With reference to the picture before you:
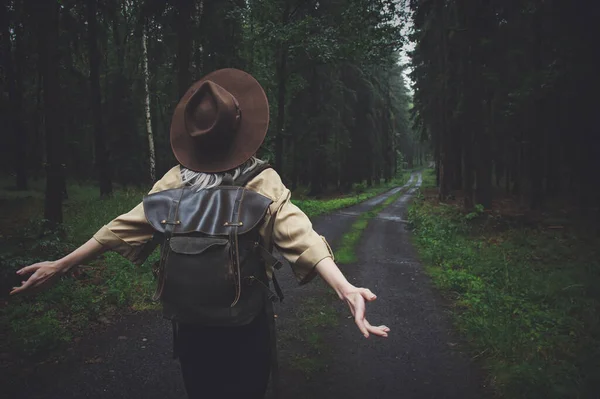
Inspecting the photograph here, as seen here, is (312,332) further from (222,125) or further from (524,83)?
(524,83)

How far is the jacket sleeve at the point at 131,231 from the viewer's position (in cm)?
208

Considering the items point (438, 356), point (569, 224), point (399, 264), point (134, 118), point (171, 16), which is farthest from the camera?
point (134, 118)

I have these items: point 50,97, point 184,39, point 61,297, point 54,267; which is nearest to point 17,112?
point 184,39

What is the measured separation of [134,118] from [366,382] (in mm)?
27364

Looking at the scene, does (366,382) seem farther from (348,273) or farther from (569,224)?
(569,224)

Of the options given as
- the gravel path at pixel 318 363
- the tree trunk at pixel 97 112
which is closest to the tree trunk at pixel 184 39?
the tree trunk at pixel 97 112

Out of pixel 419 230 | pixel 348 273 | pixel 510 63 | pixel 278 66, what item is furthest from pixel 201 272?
pixel 510 63

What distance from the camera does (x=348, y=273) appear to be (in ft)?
28.2

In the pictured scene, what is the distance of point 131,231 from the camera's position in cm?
211

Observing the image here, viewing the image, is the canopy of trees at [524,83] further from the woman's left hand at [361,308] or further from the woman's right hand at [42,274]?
the woman's right hand at [42,274]

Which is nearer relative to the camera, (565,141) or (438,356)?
(438,356)

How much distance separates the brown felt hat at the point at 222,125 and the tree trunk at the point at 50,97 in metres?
8.16

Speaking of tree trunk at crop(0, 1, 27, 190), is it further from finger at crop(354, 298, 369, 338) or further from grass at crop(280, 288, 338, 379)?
finger at crop(354, 298, 369, 338)

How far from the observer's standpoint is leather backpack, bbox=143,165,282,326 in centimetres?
179
